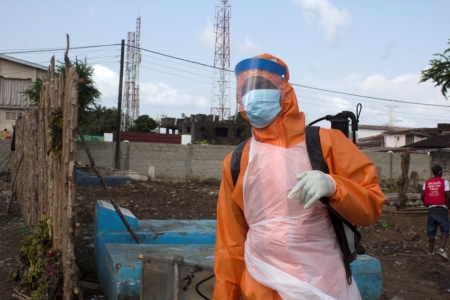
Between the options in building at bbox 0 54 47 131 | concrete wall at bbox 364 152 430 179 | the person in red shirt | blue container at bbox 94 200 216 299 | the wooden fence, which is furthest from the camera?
building at bbox 0 54 47 131

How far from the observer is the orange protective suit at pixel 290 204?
224 centimetres

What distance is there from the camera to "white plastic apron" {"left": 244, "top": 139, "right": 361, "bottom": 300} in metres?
2.27

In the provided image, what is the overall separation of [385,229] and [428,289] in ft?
13.0

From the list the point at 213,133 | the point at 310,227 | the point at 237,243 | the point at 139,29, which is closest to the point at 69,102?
the point at 237,243

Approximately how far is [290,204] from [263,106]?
1.59ft

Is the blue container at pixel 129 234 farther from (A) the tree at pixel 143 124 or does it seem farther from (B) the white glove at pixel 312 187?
(A) the tree at pixel 143 124

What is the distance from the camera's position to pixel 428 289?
620 centimetres

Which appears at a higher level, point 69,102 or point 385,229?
point 69,102

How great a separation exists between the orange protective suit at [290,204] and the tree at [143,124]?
1576 inches

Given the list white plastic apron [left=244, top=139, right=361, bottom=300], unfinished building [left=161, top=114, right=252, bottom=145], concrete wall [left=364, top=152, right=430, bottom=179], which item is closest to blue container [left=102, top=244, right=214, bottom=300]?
white plastic apron [left=244, top=139, right=361, bottom=300]

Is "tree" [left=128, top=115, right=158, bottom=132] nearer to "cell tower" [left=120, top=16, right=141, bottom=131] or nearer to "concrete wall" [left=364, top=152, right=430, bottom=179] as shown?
"cell tower" [left=120, top=16, right=141, bottom=131]

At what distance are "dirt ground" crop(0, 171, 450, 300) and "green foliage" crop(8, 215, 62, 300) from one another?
0.25 metres

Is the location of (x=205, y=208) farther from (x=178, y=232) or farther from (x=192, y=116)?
(x=192, y=116)

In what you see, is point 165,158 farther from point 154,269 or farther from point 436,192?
point 154,269
